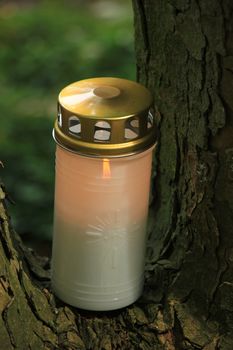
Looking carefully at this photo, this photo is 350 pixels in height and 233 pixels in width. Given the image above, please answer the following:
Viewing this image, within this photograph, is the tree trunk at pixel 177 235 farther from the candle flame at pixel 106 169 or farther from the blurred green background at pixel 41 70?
the blurred green background at pixel 41 70

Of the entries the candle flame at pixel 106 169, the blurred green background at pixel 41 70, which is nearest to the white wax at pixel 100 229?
the candle flame at pixel 106 169

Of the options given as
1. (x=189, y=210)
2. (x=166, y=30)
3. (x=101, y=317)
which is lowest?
(x=101, y=317)

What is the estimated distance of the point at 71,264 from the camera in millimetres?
1381

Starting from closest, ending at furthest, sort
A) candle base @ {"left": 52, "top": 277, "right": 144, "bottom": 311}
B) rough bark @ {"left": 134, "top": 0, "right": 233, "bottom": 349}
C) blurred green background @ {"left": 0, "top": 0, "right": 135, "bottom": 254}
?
rough bark @ {"left": 134, "top": 0, "right": 233, "bottom": 349}, candle base @ {"left": 52, "top": 277, "right": 144, "bottom": 311}, blurred green background @ {"left": 0, "top": 0, "right": 135, "bottom": 254}

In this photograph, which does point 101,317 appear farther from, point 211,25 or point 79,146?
point 211,25

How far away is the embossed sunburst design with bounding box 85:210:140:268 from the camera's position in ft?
4.33

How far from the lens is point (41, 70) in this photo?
10.8ft

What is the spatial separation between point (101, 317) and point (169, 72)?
0.43m

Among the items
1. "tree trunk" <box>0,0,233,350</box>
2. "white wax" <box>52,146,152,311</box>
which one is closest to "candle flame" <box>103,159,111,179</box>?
"white wax" <box>52,146,152,311</box>

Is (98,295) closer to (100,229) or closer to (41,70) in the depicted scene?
(100,229)

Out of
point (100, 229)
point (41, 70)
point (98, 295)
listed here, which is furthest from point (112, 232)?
point (41, 70)

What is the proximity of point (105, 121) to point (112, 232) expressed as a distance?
0.20 m

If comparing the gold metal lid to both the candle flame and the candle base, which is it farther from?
the candle base

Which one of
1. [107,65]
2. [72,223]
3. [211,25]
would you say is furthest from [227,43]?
[107,65]
